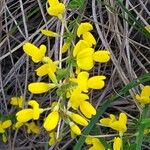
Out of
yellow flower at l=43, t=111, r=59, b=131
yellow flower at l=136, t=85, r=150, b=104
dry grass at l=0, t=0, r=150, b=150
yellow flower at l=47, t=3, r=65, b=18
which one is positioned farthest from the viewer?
dry grass at l=0, t=0, r=150, b=150

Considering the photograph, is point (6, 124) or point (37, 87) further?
point (6, 124)

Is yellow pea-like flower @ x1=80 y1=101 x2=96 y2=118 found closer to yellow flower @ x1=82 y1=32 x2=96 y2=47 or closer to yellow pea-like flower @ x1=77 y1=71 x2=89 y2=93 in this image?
yellow pea-like flower @ x1=77 y1=71 x2=89 y2=93

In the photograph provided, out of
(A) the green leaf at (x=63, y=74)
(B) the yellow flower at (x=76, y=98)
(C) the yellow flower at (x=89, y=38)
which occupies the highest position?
(C) the yellow flower at (x=89, y=38)

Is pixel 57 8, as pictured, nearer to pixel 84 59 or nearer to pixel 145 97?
pixel 84 59

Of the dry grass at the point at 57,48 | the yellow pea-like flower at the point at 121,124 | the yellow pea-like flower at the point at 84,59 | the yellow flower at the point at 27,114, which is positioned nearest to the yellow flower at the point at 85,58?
the yellow pea-like flower at the point at 84,59

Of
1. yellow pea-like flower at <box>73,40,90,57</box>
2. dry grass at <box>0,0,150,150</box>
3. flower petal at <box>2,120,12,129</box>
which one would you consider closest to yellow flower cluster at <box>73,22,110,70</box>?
yellow pea-like flower at <box>73,40,90,57</box>

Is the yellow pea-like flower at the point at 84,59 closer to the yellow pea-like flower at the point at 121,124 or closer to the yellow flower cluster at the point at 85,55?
the yellow flower cluster at the point at 85,55

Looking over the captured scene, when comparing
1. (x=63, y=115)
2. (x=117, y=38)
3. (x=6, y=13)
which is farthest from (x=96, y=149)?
(x=6, y=13)

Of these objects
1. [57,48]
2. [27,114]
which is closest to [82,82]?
[27,114]

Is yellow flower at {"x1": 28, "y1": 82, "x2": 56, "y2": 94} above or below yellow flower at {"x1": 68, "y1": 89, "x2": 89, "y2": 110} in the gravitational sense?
above

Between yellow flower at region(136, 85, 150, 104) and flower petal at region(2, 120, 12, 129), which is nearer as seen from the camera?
yellow flower at region(136, 85, 150, 104)
